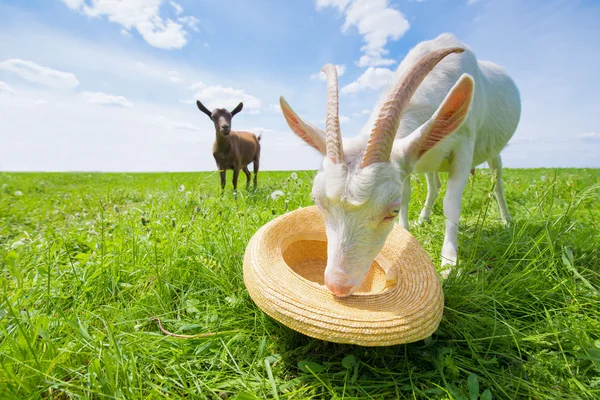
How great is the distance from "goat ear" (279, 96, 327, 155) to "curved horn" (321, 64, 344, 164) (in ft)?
0.95

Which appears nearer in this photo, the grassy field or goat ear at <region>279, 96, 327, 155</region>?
the grassy field

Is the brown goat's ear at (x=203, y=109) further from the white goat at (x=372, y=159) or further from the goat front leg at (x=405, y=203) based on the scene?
the white goat at (x=372, y=159)

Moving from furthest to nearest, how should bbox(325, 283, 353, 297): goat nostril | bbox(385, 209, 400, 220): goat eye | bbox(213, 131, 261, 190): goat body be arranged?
bbox(213, 131, 261, 190): goat body < bbox(385, 209, 400, 220): goat eye < bbox(325, 283, 353, 297): goat nostril

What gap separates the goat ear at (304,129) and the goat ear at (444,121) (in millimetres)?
539

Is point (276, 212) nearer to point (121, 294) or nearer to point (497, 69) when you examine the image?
point (121, 294)

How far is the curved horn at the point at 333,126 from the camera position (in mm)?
1773

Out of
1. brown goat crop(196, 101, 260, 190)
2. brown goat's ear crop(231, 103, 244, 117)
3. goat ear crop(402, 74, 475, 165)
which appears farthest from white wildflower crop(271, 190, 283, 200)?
brown goat's ear crop(231, 103, 244, 117)

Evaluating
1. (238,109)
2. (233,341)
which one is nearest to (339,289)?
(233,341)

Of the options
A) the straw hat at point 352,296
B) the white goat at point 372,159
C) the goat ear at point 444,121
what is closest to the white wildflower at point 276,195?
the straw hat at point 352,296

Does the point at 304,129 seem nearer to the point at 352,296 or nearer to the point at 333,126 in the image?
the point at 333,126

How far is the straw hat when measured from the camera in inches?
55.9

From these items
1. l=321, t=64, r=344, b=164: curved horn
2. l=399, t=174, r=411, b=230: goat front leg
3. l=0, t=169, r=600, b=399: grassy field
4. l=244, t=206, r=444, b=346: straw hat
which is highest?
l=321, t=64, r=344, b=164: curved horn

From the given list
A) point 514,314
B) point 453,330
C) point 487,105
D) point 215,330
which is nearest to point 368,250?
point 453,330

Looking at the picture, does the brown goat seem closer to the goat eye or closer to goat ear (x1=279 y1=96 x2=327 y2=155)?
goat ear (x1=279 y1=96 x2=327 y2=155)
